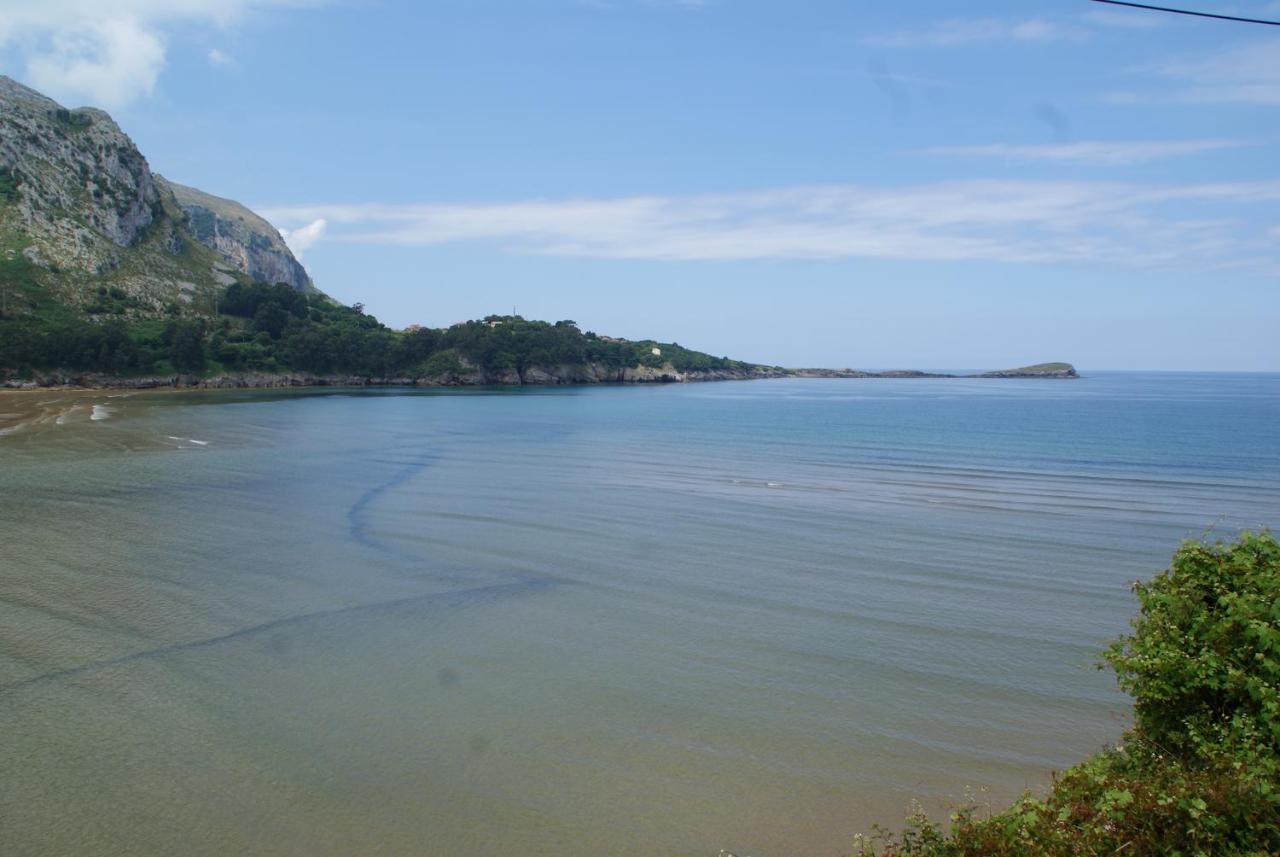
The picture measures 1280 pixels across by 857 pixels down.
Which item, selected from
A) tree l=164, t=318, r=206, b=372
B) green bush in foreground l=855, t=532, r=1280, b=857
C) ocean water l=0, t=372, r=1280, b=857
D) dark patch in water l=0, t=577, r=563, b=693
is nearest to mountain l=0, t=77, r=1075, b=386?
tree l=164, t=318, r=206, b=372

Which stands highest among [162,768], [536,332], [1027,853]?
[536,332]

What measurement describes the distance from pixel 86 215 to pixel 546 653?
138 m

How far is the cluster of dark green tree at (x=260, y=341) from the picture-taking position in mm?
91250

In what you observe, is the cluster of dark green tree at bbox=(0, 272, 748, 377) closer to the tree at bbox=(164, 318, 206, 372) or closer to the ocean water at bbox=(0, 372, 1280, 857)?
the tree at bbox=(164, 318, 206, 372)

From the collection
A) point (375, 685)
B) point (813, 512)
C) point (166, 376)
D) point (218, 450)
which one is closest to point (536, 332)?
point (166, 376)

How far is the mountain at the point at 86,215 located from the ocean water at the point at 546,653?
10091 cm

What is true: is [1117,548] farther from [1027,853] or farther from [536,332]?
[536,332]

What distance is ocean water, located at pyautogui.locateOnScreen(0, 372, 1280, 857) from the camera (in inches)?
315

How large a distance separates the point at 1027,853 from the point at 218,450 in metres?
40.2

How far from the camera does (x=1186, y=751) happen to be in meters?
6.27

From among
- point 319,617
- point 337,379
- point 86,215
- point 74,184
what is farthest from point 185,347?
point 319,617

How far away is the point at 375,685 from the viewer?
36.0 ft

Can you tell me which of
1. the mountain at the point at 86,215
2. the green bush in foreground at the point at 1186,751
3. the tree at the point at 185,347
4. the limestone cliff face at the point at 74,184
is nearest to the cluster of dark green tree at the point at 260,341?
the tree at the point at 185,347

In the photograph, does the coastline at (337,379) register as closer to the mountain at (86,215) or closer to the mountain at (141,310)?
the mountain at (141,310)
